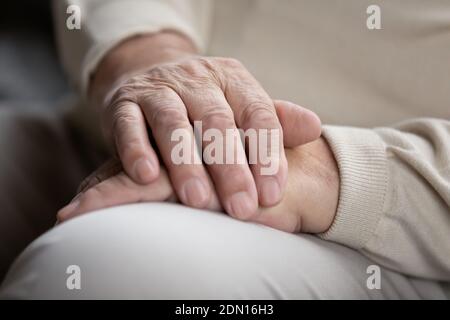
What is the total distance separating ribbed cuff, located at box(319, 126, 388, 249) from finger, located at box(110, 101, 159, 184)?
17cm

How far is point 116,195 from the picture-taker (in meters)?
0.50

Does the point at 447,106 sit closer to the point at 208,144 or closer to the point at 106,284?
the point at 208,144

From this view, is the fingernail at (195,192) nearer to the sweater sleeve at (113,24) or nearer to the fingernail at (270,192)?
the fingernail at (270,192)

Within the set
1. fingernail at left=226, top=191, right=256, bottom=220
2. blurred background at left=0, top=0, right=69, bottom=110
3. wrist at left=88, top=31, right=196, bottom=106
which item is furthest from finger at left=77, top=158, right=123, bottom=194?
blurred background at left=0, top=0, right=69, bottom=110

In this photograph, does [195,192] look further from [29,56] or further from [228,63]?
[29,56]

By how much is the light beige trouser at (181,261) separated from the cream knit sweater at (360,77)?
0.04 m

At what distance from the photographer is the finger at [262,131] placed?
0.51 m

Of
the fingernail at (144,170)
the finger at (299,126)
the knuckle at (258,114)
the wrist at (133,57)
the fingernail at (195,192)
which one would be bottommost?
the fingernail at (195,192)

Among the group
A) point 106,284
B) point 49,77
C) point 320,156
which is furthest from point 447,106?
point 49,77

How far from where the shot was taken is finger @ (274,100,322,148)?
21.6 inches

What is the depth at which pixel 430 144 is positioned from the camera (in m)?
0.59

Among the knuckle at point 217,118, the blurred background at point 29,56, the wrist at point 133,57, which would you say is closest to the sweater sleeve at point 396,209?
the knuckle at point 217,118

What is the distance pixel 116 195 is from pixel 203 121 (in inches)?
4.2

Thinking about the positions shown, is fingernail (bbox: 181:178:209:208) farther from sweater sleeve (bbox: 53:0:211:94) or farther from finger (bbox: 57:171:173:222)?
sweater sleeve (bbox: 53:0:211:94)
